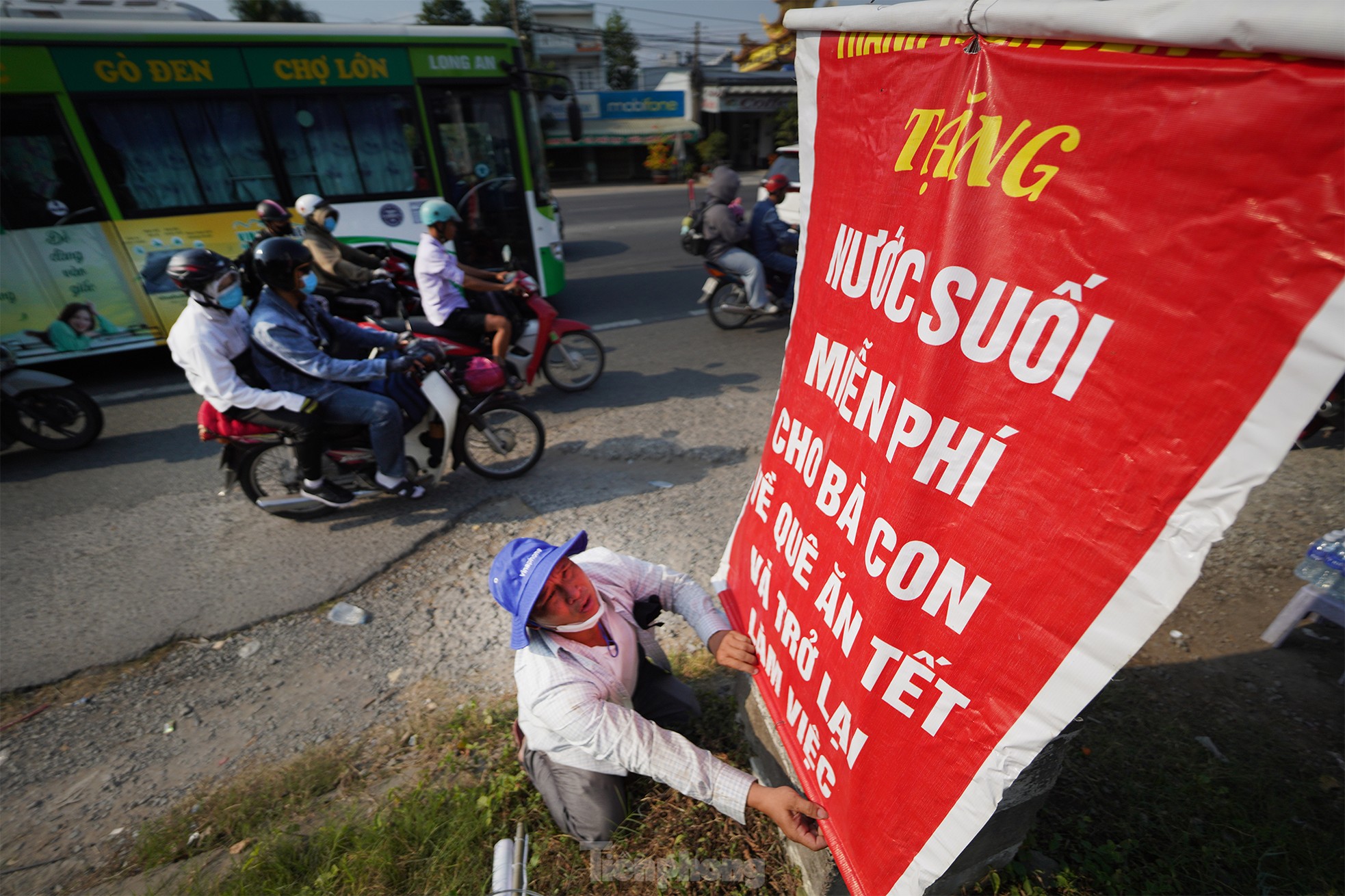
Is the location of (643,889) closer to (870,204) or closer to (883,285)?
(883,285)

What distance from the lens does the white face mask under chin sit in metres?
1.99

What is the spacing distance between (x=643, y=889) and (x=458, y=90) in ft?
26.2

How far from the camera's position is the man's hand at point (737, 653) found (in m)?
2.07

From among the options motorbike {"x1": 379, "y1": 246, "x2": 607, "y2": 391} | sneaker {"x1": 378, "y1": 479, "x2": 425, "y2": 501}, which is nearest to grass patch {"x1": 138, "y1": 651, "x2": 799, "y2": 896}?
sneaker {"x1": 378, "y1": 479, "x2": 425, "y2": 501}

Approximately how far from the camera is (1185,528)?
0.87 meters

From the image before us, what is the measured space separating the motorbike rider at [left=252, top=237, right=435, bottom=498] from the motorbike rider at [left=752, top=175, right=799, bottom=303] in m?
4.36

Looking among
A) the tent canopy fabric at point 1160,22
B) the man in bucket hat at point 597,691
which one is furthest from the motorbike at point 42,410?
the tent canopy fabric at point 1160,22

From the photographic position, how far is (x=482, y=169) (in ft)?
25.2

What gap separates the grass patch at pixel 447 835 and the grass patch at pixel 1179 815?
32.4 inches

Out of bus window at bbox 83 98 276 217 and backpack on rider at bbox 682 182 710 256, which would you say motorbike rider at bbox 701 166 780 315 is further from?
bus window at bbox 83 98 276 217

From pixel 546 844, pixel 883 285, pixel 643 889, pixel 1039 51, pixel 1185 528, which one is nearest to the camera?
pixel 1185 528

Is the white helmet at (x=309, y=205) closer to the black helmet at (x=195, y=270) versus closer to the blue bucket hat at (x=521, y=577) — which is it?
the black helmet at (x=195, y=270)

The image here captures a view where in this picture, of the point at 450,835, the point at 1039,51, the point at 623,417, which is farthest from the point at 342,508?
the point at 1039,51

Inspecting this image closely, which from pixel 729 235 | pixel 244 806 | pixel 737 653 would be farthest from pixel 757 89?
pixel 244 806
